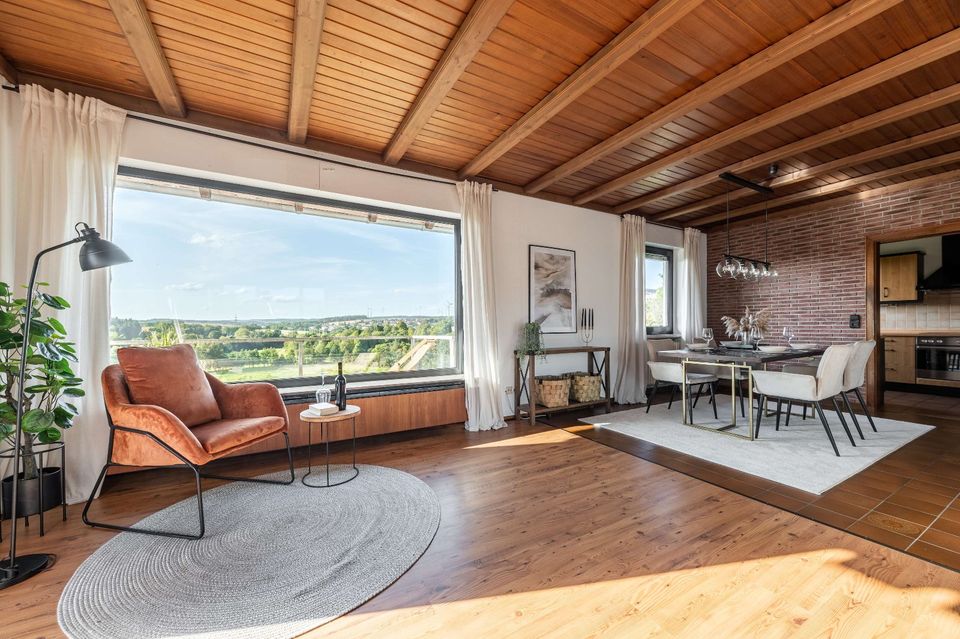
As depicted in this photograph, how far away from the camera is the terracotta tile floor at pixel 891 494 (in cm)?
209

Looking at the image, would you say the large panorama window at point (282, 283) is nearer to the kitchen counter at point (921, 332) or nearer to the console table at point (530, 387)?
the console table at point (530, 387)

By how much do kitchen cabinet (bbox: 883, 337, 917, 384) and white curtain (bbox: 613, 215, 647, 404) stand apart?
12.5 ft

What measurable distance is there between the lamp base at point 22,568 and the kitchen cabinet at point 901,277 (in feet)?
32.2

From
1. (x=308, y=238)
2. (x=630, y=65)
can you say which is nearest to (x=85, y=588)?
(x=308, y=238)

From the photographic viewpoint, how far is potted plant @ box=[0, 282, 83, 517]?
2.10 meters

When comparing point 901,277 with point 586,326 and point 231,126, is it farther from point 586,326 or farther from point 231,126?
point 231,126

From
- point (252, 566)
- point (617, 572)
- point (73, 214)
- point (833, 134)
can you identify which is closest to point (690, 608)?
point (617, 572)

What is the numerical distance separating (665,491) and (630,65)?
9.18 feet

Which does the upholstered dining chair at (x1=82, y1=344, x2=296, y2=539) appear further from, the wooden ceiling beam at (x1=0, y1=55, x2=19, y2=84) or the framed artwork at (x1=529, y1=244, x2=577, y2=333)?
the framed artwork at (x1=529, y1=244, x2=577, y2=333)

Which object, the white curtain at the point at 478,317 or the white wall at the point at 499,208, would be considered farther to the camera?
the white curtain at the point at 478,317

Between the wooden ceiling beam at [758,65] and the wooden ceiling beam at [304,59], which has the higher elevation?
the wooden ceiling beam at [304,59]

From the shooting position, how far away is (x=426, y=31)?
233 cm

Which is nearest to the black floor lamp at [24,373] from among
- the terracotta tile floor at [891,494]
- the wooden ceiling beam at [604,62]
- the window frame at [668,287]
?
the wooden ceiling beam at [604,62]

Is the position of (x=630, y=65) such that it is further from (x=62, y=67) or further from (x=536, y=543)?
(x=62, y=67)
